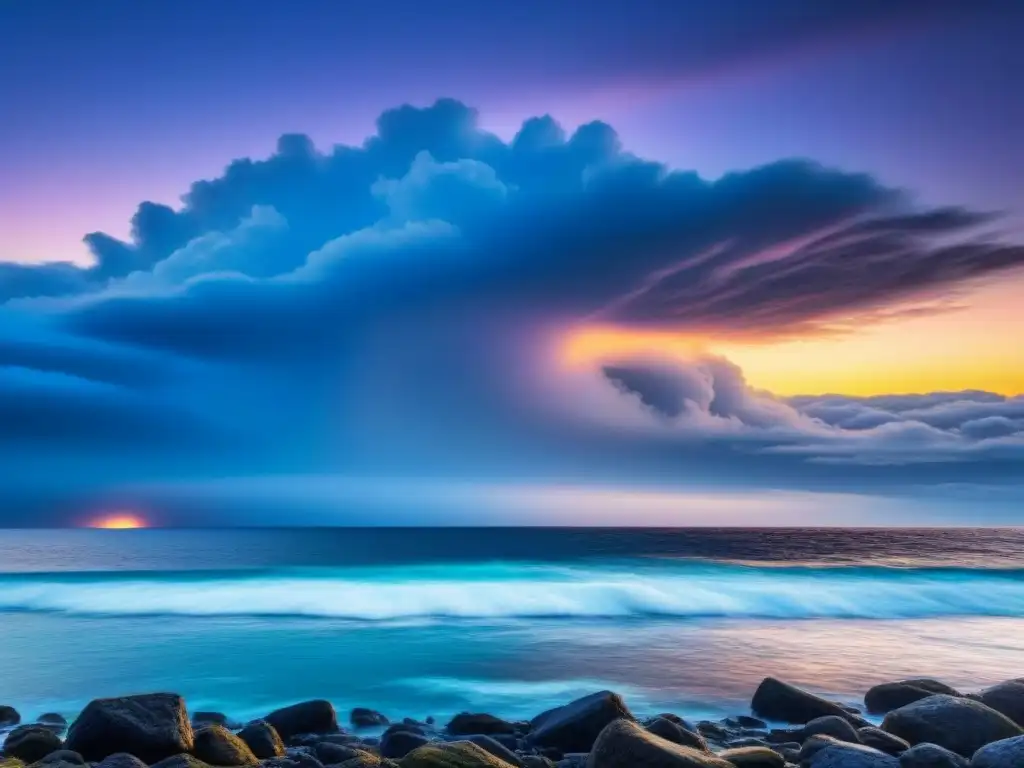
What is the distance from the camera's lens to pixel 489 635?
18344 millimetres

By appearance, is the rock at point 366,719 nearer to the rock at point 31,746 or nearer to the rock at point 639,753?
the rock at point 31,746

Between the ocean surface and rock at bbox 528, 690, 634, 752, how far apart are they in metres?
2.53

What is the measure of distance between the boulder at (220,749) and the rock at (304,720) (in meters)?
1.29

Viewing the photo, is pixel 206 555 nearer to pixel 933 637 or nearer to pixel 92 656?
pixel 92 656

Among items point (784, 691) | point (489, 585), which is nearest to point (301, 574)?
point (489, 585)

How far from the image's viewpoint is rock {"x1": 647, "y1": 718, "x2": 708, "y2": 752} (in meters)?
7.79

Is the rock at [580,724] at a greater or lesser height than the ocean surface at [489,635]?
greater

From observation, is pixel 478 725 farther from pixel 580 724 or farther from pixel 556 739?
pixel 580 724

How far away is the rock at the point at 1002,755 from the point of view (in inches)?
265

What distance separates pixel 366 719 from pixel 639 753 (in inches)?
202

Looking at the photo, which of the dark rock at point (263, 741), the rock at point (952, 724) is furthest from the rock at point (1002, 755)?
the dark rock at point (263, 741)

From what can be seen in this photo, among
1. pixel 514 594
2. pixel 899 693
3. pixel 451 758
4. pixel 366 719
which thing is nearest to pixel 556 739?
pixel 451 758

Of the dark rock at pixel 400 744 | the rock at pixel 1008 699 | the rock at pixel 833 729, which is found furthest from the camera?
the rock at pixel 1008 699

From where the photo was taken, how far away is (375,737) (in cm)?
916
